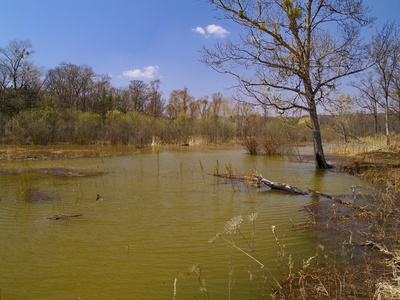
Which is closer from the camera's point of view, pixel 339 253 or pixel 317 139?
pixel 339 253

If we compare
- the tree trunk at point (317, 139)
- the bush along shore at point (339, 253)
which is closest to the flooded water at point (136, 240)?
the bush along shore at point (339, 253)

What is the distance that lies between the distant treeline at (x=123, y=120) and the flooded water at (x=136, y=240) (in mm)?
6390

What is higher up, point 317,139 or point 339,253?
point 317,139

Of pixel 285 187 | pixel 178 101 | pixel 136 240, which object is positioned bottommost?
pixel 136 240

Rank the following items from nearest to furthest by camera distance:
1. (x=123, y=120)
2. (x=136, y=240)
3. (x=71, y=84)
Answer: (x=136, y=240) < (x=123, y=120) < (x=71, y=84)

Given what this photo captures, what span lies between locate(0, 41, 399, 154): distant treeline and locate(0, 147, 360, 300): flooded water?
639cm

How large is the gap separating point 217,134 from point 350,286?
29.5 metres

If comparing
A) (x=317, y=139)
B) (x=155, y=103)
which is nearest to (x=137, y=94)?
(x=155, y=103)

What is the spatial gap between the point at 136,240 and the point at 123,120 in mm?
26068

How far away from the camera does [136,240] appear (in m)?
3.69

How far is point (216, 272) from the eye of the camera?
284cm

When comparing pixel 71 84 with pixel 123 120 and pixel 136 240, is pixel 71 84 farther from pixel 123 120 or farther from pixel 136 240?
pixel 136 240

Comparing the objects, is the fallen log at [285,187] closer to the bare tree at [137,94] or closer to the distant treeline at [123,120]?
the distant treeline at [123,120]

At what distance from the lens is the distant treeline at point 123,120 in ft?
59.1
